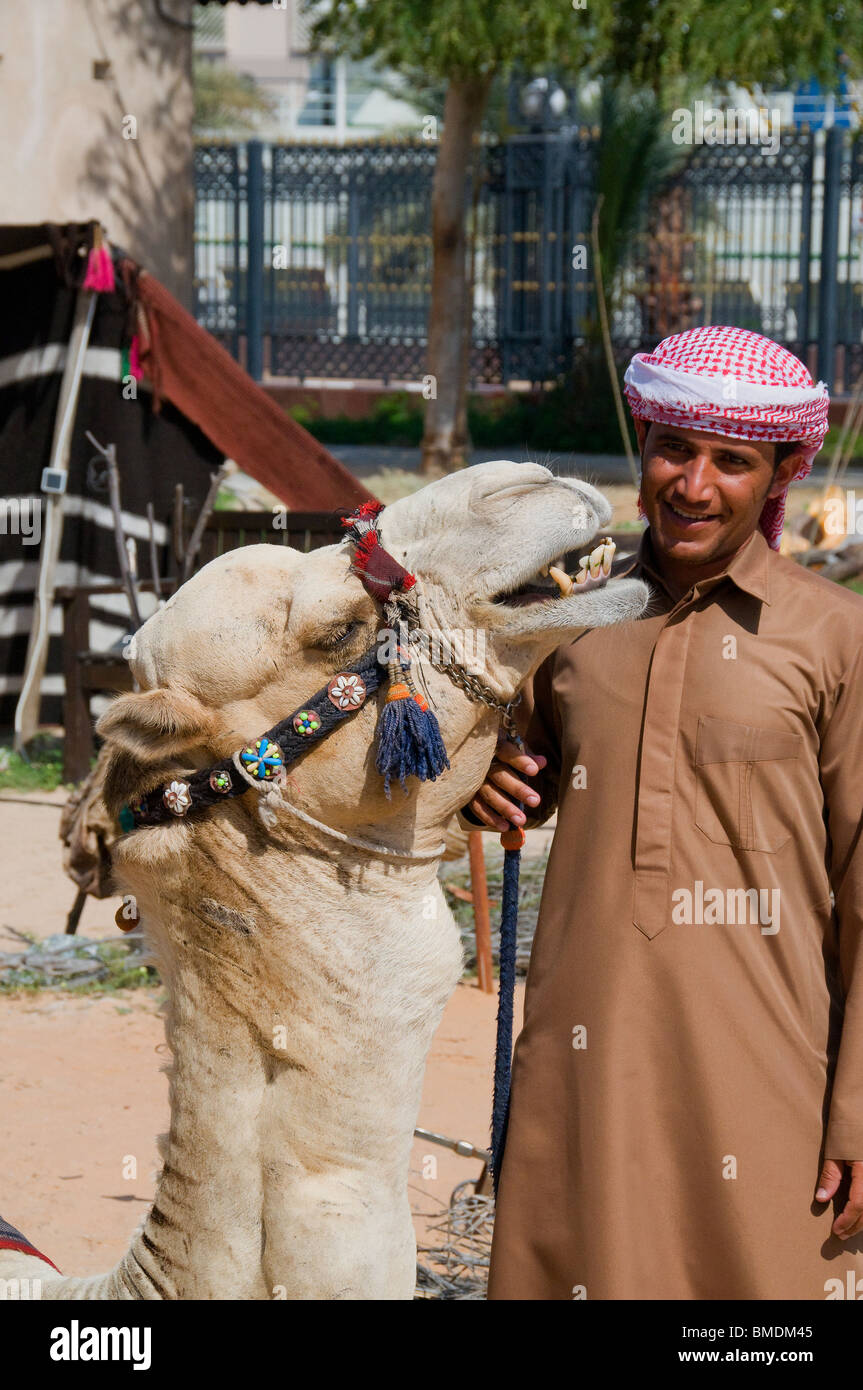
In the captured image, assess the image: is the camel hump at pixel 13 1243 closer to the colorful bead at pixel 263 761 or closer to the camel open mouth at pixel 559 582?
the colorful bead at pixel 263 761

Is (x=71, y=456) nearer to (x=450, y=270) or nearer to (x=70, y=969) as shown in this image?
(x=70, y=969)

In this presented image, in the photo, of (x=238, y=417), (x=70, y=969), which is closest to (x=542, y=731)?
(x=70, y=969)

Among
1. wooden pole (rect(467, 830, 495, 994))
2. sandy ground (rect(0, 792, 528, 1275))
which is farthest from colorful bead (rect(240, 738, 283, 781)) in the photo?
wooden pole (rect(467, 830, 495, 994))

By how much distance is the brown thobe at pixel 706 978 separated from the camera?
219 cm

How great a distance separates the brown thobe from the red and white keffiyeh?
197 millimetres

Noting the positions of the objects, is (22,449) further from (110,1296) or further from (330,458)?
(110,1296)

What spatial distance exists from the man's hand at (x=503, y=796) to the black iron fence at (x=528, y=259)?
1736 centimetres

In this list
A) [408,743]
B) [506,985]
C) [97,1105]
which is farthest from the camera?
[97,1105]

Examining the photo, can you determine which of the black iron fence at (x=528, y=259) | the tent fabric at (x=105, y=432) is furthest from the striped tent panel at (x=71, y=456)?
the black iron fence at (x=528, y=259)

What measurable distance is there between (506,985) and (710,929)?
1.02ft

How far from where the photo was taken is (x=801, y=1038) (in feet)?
7.27

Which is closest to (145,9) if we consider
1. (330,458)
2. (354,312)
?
(330,458)

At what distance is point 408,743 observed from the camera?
5.03ft

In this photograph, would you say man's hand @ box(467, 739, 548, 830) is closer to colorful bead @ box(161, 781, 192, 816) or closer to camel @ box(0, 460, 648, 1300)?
camel @ box(0, 460, 648, 1300)
